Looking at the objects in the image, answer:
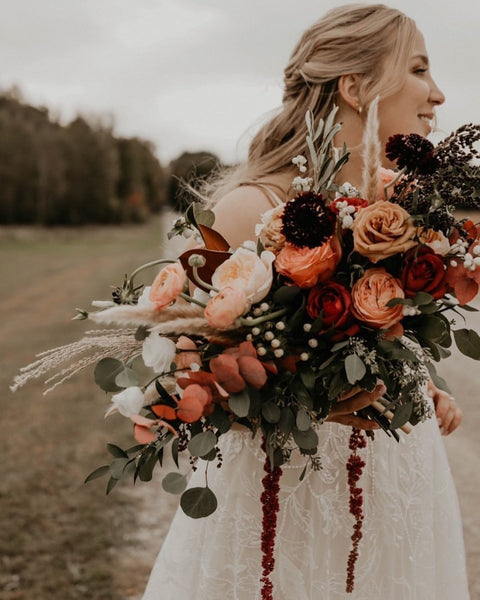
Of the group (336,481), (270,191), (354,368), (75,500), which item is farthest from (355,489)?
(75,500)

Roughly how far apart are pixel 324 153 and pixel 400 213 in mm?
281

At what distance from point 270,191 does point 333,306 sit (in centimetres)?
74

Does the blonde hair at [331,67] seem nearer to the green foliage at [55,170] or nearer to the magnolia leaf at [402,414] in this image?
the magnolia leaf at [402,414]

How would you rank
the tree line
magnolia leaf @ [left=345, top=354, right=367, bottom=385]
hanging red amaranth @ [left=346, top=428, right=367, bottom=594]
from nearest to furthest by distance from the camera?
1. magnolia leaf @ [left=345, top=354, right=367, bottom=385]
2. hanging red amaranth @ [left=346, top=428, right=367, bottom=594]
3. the tree line

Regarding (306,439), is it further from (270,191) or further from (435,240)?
(270,191)

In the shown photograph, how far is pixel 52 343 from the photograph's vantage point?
10.4 meters

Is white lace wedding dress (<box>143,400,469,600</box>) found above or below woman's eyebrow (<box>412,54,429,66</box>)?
below

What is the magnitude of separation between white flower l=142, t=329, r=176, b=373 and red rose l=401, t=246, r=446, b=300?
0.59 metres

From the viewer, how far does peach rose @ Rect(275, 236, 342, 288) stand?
155 cm

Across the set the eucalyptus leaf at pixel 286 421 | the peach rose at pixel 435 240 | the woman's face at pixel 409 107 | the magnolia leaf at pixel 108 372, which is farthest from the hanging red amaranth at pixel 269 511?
the woman's face at pixel 409 107

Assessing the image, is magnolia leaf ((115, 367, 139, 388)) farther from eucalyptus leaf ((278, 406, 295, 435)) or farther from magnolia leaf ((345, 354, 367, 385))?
magnolia leaf ((345, 354, 367, 385))

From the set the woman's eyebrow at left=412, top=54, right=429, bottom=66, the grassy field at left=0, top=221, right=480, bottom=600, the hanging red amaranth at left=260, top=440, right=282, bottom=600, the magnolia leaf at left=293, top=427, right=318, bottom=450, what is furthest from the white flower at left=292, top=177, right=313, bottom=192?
the grassy field at left=0, top=221, right=480, bottom=600

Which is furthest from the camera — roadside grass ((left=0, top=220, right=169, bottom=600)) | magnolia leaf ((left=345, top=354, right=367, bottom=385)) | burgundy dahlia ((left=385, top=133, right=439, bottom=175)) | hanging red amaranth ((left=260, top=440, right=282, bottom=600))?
roadside grass ((left=0, top=220, right=169, bottom=600))

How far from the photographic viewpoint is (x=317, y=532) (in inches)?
84.7
